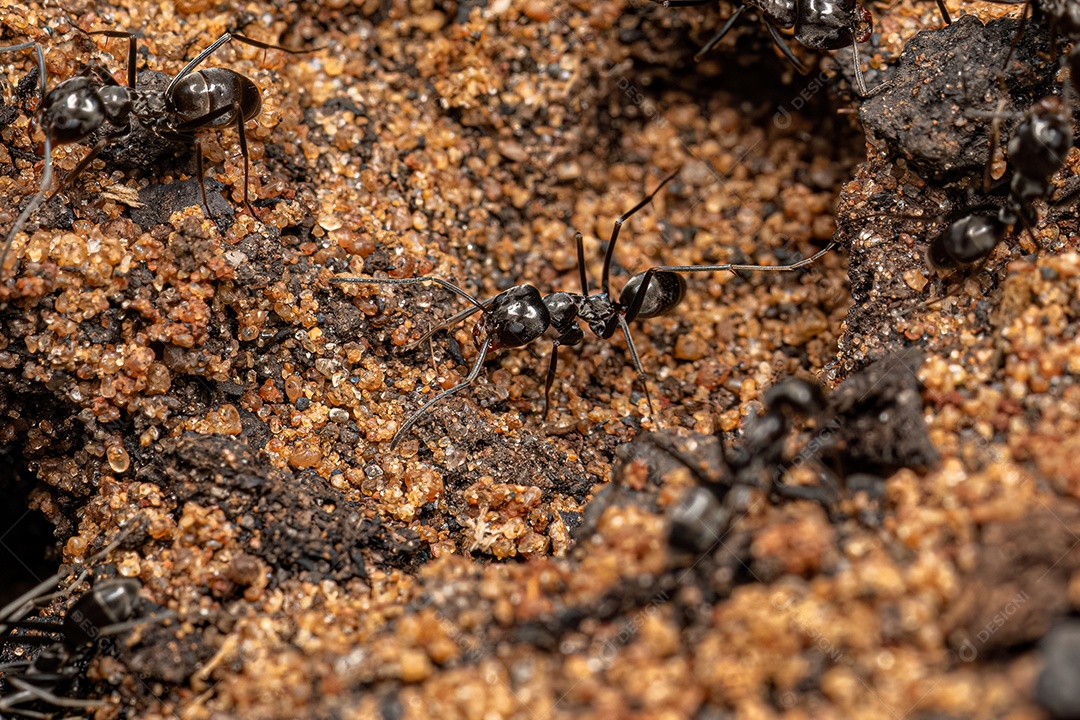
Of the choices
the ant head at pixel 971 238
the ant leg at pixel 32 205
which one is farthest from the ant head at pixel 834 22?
the ant leg at pixel 32 205

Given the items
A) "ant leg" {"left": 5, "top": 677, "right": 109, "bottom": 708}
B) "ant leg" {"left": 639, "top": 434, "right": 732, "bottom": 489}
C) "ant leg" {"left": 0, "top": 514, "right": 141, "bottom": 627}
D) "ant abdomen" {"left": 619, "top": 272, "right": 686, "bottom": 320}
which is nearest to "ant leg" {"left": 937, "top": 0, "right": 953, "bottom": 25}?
"ant abdomen" {"left": 619, "top": 272, "right": 686, "bottom": 320}

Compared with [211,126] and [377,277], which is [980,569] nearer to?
[377,277]

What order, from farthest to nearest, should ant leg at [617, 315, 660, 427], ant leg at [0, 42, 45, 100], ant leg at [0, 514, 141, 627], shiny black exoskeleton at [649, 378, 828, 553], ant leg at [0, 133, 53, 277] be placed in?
ant leg at [617, 315, 660, 427] → ant leg at [0, 42, 45, 100] → ant leg at [0, 133, 53, 277] → ant leg at [0, 514, 141, 627] → shiny black exoskeleton at [649, 378, 828, 553]

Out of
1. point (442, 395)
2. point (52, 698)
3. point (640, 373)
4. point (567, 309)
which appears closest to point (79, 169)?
point (442, 395)

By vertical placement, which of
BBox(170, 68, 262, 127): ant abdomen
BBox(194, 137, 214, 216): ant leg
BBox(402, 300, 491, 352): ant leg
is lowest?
BBox(402, 300, 491, 352): ant leg

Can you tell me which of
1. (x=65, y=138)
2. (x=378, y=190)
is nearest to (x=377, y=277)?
(x=378, y=190)

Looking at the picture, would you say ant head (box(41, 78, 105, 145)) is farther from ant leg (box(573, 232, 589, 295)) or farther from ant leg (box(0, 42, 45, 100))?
ant leg (box(573, 232, 589, 295))

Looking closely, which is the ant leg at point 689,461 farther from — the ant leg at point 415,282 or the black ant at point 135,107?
the black ant at point 135,107

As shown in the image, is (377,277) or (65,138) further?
(377,277)
